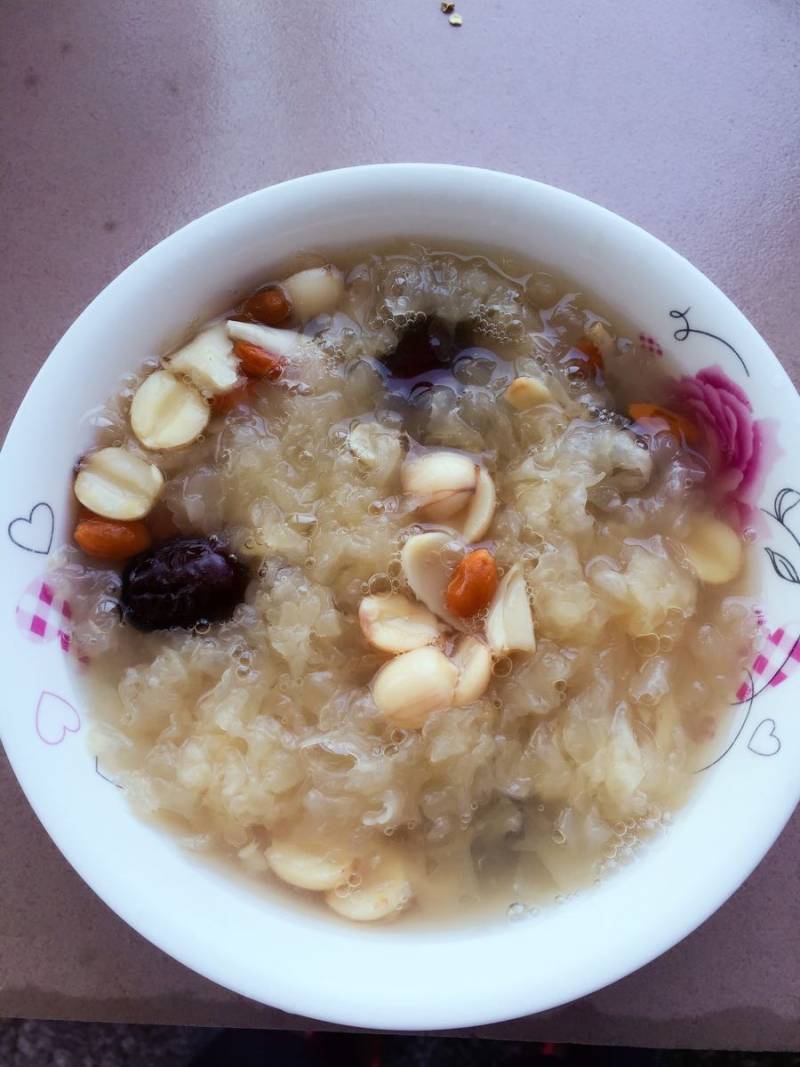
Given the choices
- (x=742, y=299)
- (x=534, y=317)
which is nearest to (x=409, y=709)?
(x=534, y=317)

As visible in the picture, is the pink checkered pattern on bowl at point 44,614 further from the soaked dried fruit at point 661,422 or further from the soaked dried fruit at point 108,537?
the soaked dried fruit at point 661,422

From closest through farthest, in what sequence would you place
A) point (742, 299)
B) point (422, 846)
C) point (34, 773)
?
point (34, 773), point (422, 846), point (742, 299)

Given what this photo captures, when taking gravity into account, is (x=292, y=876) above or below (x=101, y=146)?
below

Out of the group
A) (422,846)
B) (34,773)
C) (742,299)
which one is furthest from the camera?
(742,299)

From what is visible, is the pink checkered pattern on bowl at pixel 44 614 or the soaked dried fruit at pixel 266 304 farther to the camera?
the soaked dried fruit at pixel 266 304

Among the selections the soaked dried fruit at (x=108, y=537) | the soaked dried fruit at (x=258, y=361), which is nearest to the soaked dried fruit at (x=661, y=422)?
the soaked dried fruit at (x=258, y=361)

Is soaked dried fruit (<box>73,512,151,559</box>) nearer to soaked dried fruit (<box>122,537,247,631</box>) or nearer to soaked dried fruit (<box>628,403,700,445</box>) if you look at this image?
soaked dried fruit (<box>122,537,247,631</box>)

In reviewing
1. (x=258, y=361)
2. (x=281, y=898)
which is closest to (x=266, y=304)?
(x=258, y=361)

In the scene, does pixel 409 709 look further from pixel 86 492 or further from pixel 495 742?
pixel 86 492
